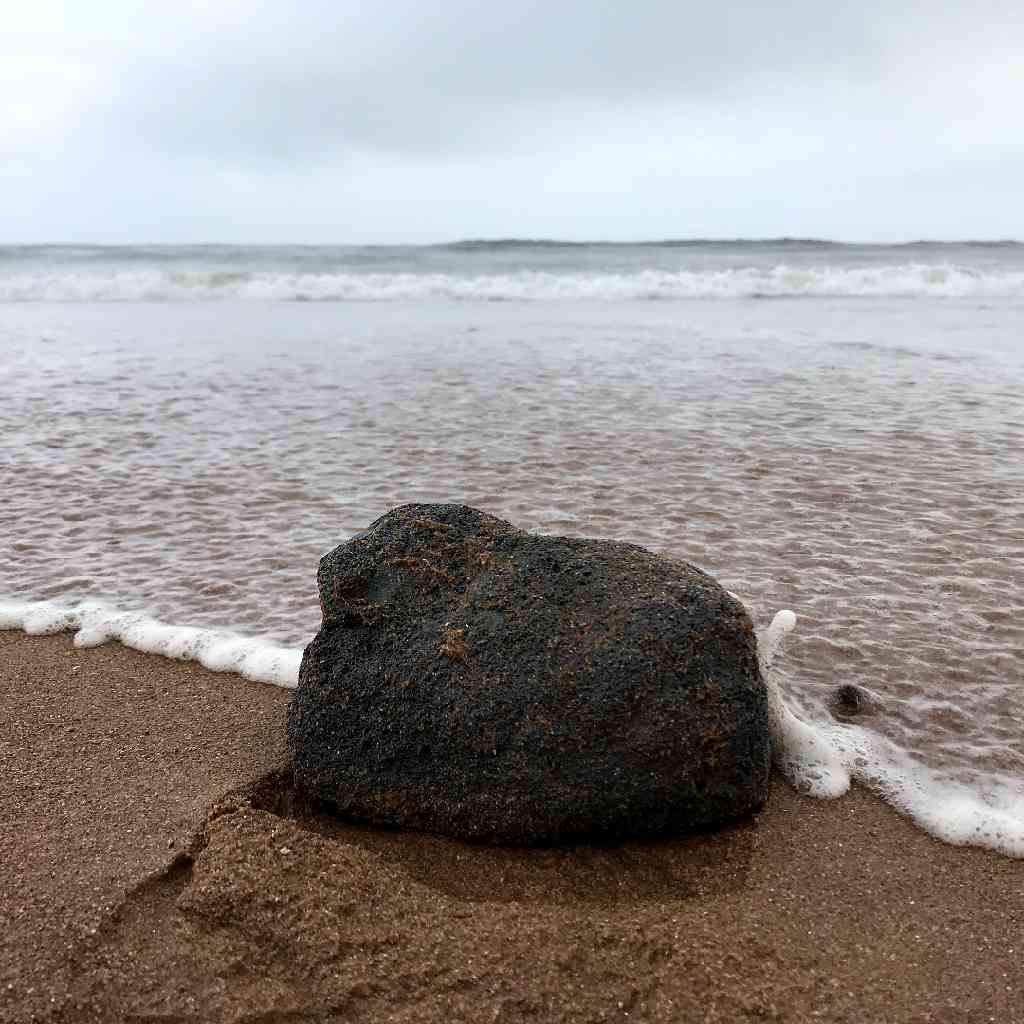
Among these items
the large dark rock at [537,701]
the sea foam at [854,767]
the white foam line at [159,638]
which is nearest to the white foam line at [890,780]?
the sea foam at [854,767]

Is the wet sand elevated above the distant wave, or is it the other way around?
the wet sand

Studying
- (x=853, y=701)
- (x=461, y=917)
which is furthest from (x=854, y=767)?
(x=461, y=917)

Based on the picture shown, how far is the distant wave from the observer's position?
18594 mm

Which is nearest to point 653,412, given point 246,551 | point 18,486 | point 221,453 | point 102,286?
point 221,453

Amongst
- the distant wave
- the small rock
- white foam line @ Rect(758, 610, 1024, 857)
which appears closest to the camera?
white foam line @ Rect(758, 610, 1024, 857)

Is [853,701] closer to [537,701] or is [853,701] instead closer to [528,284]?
[537,701]

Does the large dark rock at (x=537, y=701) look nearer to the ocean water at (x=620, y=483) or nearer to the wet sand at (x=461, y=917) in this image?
the wet sand at (x=461, y=917)

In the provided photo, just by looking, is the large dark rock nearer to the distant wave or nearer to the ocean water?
the ocean water

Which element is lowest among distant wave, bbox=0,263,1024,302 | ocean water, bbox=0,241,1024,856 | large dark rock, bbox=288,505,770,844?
distant wave, bbox=0,263,1024,302

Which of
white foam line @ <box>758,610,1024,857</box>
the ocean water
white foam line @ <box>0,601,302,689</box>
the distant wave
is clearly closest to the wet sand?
white foam line @ <box>758,610,1024,857</box>

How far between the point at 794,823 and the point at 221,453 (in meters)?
4.14

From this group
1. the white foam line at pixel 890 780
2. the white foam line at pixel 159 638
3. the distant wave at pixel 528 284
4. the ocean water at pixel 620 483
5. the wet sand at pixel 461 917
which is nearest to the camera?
the wet sand at pixel 461 917

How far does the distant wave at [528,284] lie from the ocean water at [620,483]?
7082mm

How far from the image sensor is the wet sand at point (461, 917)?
1637 mm
